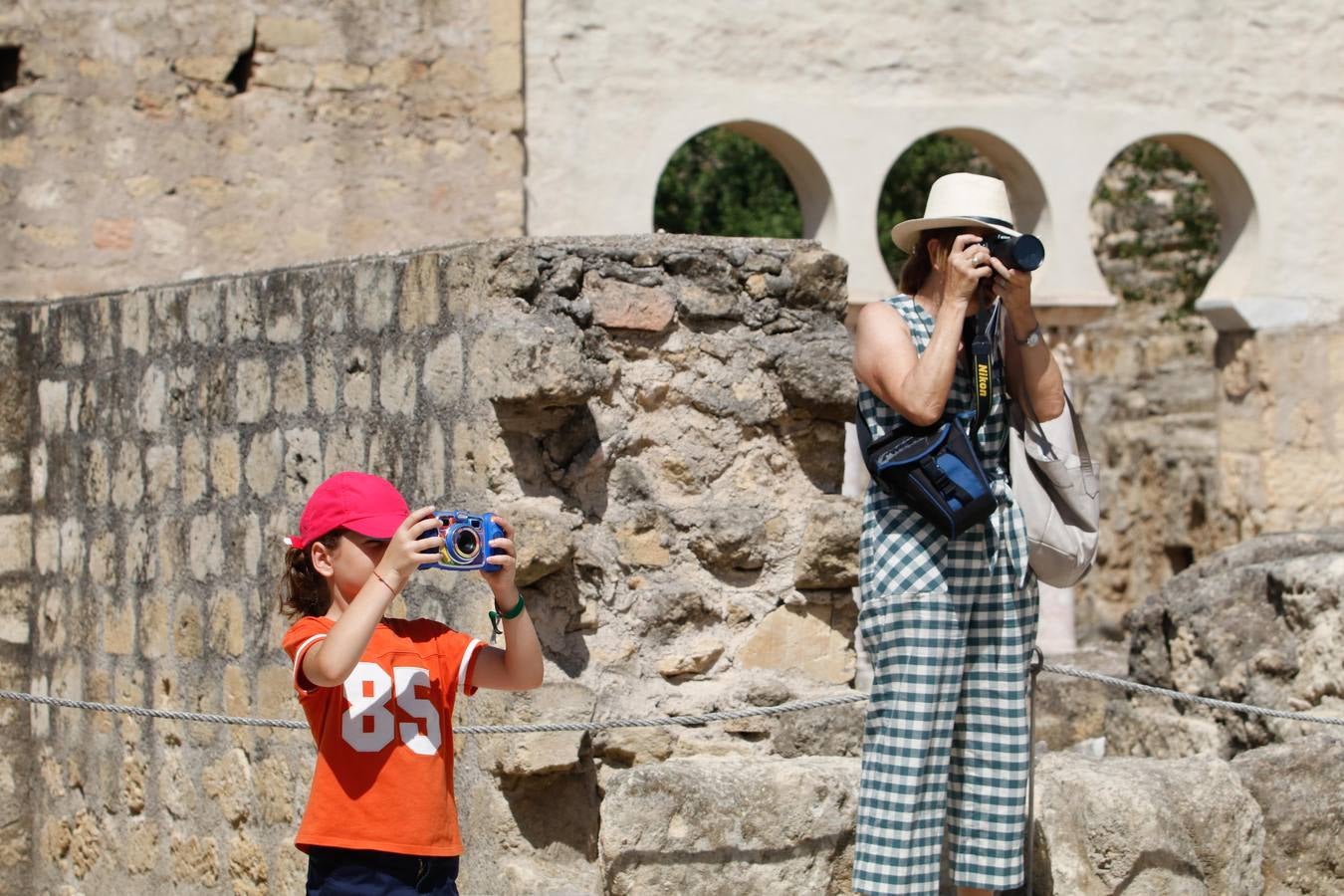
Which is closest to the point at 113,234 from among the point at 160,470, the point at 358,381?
the point at 160,470

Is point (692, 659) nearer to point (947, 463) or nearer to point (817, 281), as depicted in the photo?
point (817, 281)

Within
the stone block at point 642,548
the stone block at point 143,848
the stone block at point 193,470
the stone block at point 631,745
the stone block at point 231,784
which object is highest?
the stone block at point 193,470

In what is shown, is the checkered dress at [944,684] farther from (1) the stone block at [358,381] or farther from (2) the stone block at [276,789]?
(2) the stone block at [276,789]

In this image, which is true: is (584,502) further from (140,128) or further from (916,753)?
(140,128)

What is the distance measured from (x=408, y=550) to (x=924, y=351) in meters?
1.06

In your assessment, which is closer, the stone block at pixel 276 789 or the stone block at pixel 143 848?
the stone block at pixel 276 789

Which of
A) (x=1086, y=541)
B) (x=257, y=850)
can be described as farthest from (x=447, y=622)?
(x=1086, y=541)

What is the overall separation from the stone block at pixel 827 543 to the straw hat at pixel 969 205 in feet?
3.32

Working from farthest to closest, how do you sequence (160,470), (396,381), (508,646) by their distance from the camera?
(160,470), (396,381), (508,646)

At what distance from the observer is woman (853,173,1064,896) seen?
12.1 ft

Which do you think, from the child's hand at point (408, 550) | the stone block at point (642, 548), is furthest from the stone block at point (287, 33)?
the child's hand at point (408, 550)

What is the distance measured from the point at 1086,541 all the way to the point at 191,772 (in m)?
2.84

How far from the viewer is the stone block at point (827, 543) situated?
4.68 m

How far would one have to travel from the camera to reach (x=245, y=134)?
9773mm
